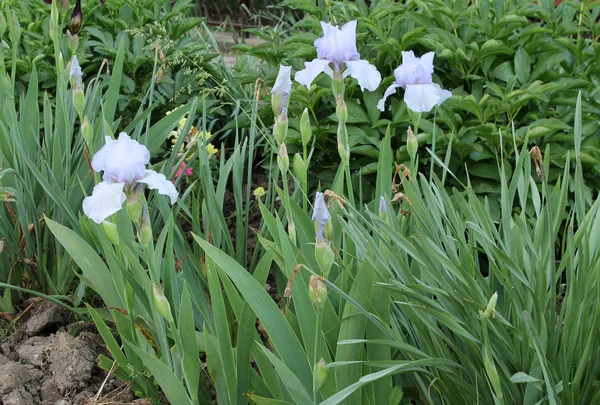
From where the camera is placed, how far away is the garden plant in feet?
4.07

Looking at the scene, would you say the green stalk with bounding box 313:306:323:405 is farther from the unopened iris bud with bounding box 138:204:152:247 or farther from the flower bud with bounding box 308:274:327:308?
the unopened iris bud with bounding box 138:204:152:247

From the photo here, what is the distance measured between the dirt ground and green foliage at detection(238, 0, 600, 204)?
839 millimetres

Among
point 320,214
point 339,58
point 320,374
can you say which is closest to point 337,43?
point 339,58

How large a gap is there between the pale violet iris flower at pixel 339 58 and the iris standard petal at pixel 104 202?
1.43 feet

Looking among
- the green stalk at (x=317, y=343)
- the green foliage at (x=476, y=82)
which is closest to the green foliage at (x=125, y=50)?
the green foliage at (x=476, y=82)

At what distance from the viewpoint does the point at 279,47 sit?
2475 millimetres

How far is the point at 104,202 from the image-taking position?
1045 mm

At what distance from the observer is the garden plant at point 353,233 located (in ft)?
4.07

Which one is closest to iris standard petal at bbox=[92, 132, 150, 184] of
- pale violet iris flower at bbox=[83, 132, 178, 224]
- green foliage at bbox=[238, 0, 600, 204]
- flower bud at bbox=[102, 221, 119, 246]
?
pale violet iris flower at bbox=[83, 132, 178, 224]

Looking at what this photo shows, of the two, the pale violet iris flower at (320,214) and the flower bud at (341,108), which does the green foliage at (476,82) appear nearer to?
the flower bud at (341,108)

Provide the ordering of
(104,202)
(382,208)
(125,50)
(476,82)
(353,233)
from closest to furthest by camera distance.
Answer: (104,202), (353,233), (382,208), (476,82), (125,50)

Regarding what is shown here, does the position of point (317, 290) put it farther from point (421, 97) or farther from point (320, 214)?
point (421, 97)

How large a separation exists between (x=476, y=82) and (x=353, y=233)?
1.15m

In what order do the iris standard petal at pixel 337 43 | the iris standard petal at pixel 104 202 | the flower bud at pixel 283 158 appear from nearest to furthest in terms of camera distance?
the iris standard petal at pixel 104 202, the iris standard petal at pixel 337 43, the flower bud at pixel 283 158
